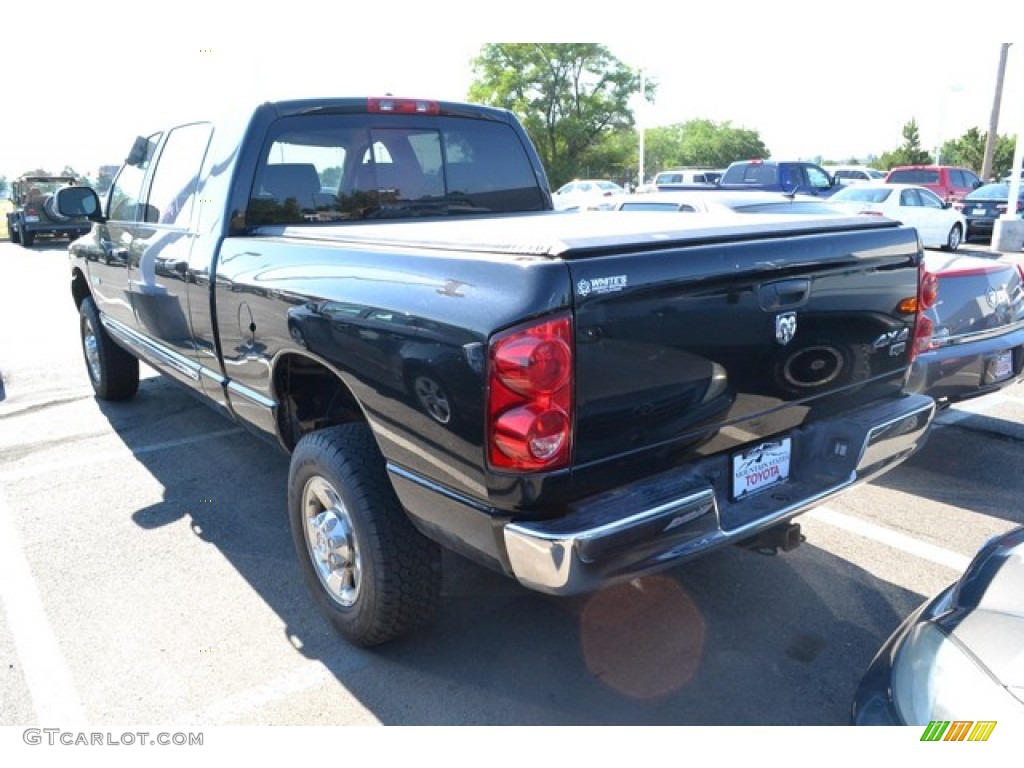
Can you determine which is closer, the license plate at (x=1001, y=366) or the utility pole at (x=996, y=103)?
the license plate at (x=1001, y=366)

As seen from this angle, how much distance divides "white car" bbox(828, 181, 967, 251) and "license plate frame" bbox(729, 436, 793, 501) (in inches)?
520

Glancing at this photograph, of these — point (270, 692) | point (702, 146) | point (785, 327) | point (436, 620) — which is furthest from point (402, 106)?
point (702, 146)

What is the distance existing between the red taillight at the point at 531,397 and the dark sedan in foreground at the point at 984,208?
19474 millimetres

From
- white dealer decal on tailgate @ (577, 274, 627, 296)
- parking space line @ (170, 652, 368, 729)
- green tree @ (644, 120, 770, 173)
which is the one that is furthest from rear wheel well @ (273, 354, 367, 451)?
green tree @ (644, 120, 770, 173)

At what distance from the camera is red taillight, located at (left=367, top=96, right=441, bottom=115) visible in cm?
400

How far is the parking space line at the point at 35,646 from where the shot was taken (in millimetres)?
2688

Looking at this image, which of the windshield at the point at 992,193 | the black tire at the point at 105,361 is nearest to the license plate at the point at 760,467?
the black tire at the point at 105,361

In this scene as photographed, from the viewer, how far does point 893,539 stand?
378 centimetres

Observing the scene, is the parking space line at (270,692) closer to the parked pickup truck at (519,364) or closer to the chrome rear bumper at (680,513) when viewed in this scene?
the parked pickup truck at (519,364)

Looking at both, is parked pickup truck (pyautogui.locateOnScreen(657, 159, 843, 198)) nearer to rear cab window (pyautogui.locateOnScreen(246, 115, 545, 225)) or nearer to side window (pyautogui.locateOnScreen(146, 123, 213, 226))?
rear cab window (pyautogui.locateOnScreen(246, 115, 545, 225))

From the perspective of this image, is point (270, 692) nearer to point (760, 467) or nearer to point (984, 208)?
point (760, 467)

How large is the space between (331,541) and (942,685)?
2.04m

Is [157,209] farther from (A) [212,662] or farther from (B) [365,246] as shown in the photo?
(A) [212,662]

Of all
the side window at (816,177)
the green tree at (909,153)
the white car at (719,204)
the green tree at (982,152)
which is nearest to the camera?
the white car at (719,204)
